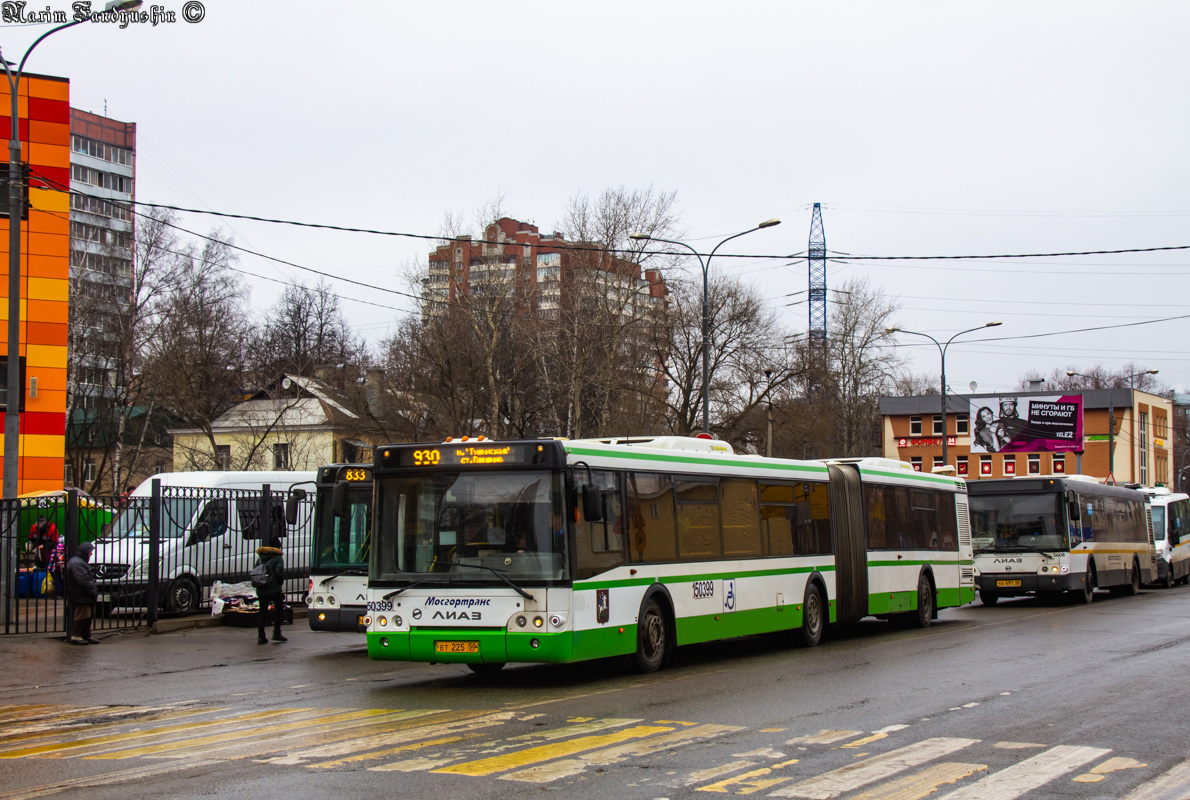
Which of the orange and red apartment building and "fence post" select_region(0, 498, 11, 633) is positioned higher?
the orange and red apartment building

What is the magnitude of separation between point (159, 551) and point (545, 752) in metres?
14.3

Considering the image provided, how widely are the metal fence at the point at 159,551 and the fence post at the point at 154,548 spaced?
0.02m

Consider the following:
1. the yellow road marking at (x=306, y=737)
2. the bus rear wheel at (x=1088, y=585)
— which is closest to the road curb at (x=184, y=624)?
the yellow road marking at (x=306, y=737)

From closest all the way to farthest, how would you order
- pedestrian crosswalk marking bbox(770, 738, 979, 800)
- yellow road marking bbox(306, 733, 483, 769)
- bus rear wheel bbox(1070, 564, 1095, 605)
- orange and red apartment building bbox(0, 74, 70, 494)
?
pedestrian crosswalk marking bbox(770, 738, 979, 800) → yellow road marking bbox(306, 733, 483, 769) → bus rear wheel bbox(1070, 564, 1095, 605) → orange and red apartment building bbox(0, 74, 70, 494)

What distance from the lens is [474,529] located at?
42.5 ft

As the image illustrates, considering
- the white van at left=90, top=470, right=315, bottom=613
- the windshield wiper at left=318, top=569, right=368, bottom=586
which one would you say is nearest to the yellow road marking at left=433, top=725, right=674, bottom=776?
the windshield wiper at left=318, top=569, right=368, bottom=586

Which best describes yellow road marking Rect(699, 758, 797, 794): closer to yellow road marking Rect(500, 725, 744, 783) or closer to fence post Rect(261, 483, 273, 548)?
yellow road marking Rect(500, 725, 744, 783)

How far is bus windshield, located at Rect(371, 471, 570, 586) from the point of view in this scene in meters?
12.7

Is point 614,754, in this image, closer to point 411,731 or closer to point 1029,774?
point 411,731

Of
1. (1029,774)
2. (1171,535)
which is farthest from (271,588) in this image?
(1171,535)

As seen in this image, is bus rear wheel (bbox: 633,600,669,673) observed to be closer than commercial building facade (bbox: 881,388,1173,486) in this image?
Yes

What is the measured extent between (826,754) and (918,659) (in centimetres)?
735

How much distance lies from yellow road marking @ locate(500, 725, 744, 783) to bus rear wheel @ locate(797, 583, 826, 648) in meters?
8.17

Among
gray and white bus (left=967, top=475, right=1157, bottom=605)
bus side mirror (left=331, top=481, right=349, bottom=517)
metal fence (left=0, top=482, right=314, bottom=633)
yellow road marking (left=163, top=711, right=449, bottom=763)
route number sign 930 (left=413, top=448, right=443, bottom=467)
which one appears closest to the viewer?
yellow road marking (left=163, top=711, right=449, bottom=763)
